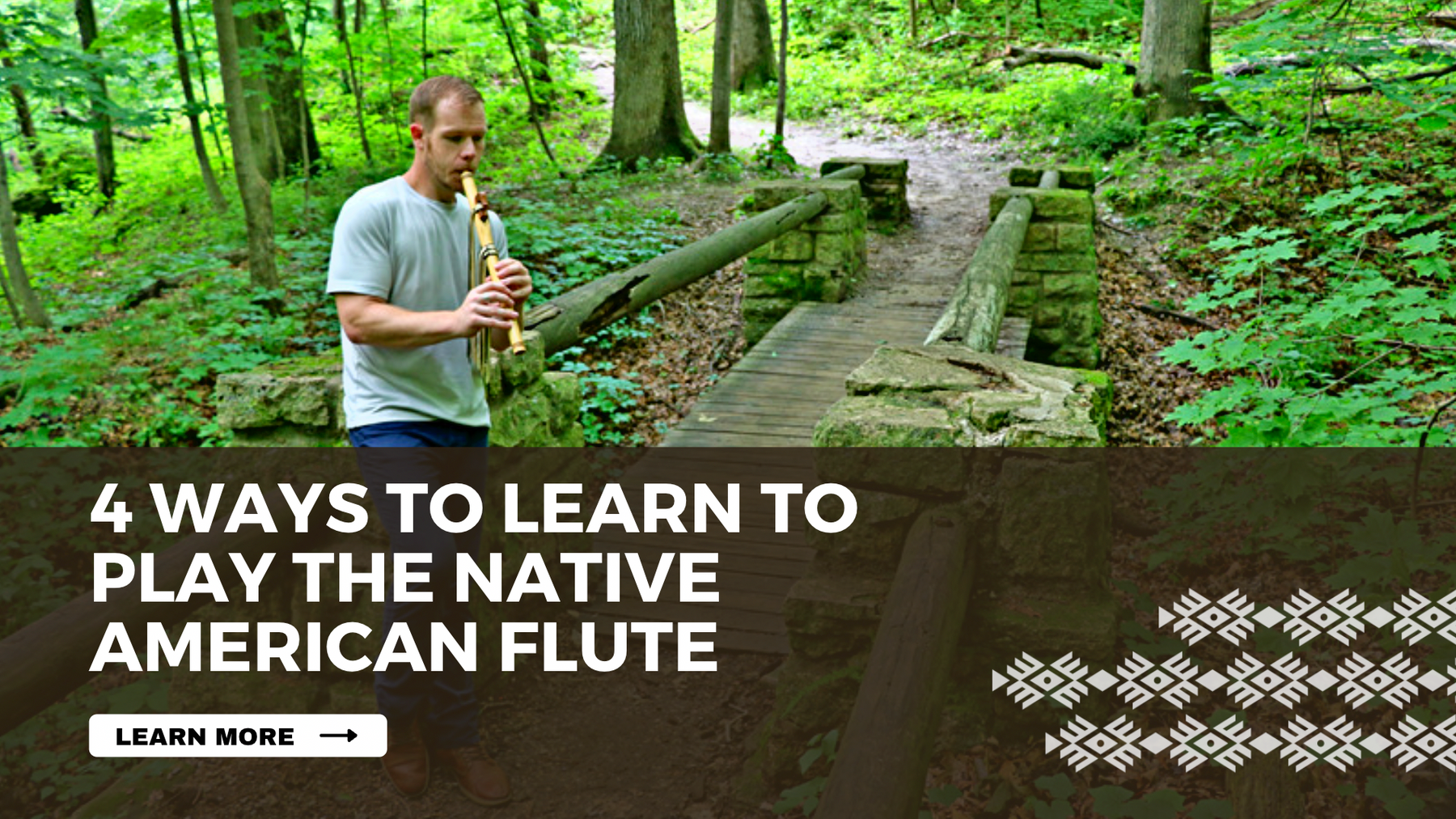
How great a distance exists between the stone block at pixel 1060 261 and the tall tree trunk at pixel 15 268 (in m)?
8.71

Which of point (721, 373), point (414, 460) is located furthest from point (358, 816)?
point (721, 373)

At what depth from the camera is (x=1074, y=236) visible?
24.9 feet

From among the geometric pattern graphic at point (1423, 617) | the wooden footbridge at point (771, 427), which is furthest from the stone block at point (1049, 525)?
the wooden footbridge at point (771, 427)

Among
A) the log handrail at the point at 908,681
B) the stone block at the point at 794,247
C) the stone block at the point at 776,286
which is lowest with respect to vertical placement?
the stone block at the point at 776,286

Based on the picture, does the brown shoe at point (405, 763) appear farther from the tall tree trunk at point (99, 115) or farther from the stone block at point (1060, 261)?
the tall tree trunk at point (99, 115)

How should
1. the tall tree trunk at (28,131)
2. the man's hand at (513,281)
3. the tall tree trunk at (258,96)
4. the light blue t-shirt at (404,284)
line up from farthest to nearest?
the tall tree trunk at (28,131), the tall tree trunk at (258,96), the light blue t-shirt at (404,284), the man's hand at (513,281)

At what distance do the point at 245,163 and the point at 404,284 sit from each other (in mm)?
6681

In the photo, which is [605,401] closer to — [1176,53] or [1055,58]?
[1176,53]

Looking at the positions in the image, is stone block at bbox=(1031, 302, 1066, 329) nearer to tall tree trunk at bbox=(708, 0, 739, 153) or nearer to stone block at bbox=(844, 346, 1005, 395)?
stone block at bbox=(844, 346, 1005, 395)

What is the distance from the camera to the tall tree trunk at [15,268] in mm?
8367

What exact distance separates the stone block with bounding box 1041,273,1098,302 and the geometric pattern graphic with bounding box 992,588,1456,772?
4751mm

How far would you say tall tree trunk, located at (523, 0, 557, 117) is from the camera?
13.3 m

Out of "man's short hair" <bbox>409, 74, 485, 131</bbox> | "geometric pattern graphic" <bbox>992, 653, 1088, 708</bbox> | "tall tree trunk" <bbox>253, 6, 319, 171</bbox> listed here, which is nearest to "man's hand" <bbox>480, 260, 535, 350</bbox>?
"man's short hair" <bbox>409, 74, 485, 131</bbox>

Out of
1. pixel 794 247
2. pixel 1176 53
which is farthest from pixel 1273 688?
pixel 1176 53
